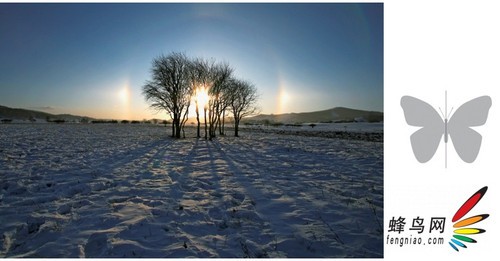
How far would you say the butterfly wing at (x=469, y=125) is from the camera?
6.68 m

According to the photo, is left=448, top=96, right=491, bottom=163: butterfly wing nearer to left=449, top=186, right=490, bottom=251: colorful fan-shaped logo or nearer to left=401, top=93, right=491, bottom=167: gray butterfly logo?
left=401, top=93, right=491, bottom=167: gray butterfly logo

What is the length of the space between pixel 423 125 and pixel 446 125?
2.14ft

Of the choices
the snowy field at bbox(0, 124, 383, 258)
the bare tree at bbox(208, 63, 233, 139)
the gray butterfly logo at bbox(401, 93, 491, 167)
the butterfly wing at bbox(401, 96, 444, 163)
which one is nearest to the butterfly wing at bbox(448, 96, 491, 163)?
the gray butterfly logo at bbox(401, 93, 491, 167)

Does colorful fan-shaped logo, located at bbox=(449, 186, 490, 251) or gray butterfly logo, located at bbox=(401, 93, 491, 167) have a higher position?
gray butterfly logo, located at bbox=(401, 93, 491, 167)

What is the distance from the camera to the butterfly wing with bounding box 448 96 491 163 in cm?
668

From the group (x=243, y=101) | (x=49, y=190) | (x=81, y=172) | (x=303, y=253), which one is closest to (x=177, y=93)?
(x=243, y=101)

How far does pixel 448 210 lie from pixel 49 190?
11.2m

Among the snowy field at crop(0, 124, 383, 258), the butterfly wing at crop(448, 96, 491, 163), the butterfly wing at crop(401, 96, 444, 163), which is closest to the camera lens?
the snowy field at crop(0, 124, 383, 258)

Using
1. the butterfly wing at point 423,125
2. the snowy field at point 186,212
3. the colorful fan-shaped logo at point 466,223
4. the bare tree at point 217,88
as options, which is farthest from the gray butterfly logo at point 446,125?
the bare tree at point 217,88

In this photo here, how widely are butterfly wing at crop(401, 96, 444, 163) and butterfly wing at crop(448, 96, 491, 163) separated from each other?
1.47ft

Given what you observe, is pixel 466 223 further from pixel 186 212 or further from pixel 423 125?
pixel 186 212

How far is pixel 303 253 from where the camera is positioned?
14.7 ft

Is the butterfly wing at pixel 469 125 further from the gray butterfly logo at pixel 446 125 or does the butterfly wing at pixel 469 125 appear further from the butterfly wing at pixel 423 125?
the butterfly wing at pixel 423 125

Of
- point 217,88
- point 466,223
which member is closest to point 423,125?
point 466,223
